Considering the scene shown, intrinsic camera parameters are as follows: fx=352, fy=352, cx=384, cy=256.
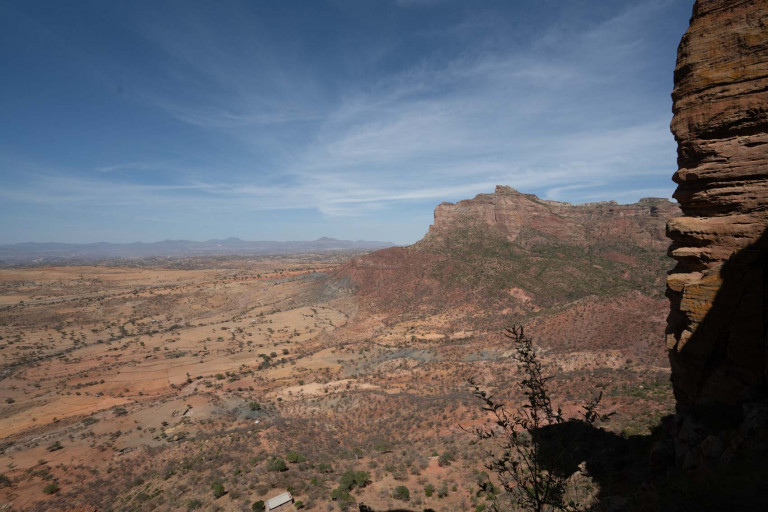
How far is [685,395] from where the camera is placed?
10680 mm

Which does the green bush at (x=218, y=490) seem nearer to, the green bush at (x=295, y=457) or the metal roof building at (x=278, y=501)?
the metal roof building at (x=278, y=501)

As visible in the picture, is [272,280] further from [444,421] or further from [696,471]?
[696,471]

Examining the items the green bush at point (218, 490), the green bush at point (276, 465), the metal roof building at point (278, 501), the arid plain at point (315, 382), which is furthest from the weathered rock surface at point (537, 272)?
the green bush at point (218, 490)

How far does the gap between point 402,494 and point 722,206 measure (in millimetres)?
15259

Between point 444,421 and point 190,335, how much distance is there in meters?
47.2

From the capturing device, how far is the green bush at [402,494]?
1474cm


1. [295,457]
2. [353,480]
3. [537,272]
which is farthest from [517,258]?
[353,480]

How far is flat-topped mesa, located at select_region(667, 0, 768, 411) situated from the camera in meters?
9.16

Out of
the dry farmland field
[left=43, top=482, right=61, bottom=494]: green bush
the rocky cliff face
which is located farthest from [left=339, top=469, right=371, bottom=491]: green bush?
the rocky cliff face

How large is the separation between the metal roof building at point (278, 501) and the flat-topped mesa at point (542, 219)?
6614 centimetres

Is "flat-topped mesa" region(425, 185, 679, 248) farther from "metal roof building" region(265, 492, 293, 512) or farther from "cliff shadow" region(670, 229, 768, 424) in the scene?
"cliff shadow" region(670, 229, 768, 424)

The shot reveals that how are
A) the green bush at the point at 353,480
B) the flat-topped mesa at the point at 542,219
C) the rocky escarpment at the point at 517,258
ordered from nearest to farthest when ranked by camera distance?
the green bush at the point at 353,480 < the rocky escarpment at the point at 517,258 < the flat-topped mesa at the point at 542,219

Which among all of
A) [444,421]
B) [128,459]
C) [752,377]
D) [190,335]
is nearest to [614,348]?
[444,421]

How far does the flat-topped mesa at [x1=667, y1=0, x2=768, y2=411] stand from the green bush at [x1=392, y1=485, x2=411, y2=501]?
34.9 feet
